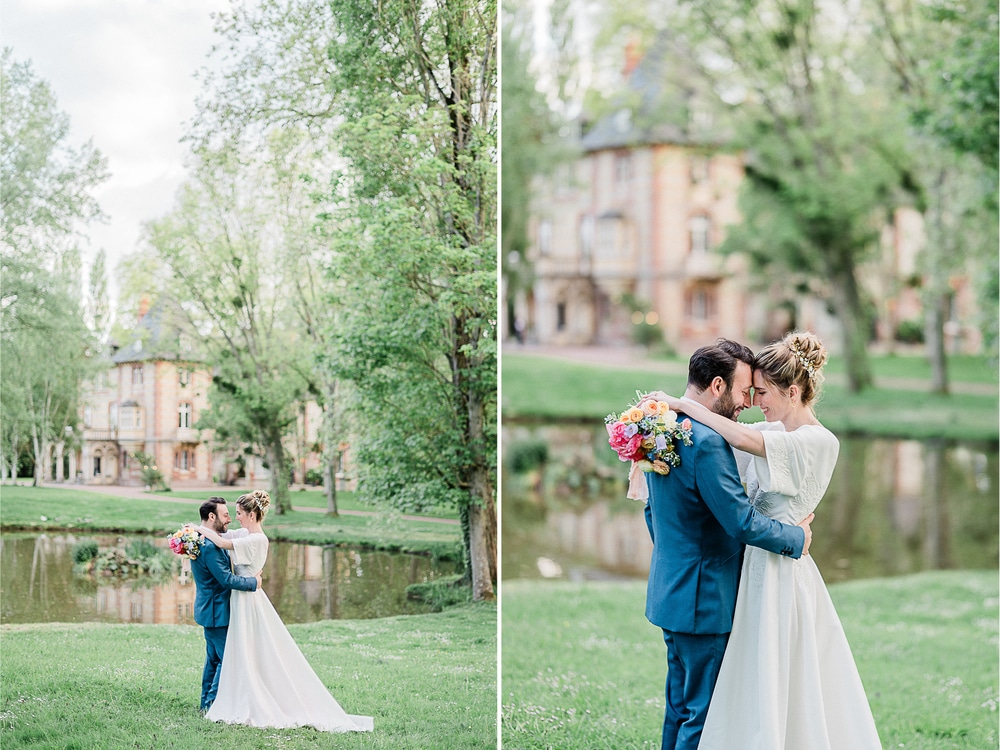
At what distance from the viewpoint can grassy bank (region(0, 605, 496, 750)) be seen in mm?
3365

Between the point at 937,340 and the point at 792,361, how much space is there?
12.7m

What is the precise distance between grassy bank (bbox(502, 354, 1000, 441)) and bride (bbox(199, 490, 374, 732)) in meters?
10.5

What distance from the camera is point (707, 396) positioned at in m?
2.79

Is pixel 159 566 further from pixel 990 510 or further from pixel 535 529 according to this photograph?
pixel 990 510

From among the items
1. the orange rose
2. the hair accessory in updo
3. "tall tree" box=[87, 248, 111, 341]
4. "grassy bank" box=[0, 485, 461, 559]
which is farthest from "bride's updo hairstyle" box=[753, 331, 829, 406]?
"tall tree" box=[87, 248, 111, 341]

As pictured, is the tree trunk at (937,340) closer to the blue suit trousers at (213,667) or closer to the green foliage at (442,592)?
the green foliage at (442,592)

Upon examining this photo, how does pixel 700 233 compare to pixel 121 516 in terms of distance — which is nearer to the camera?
pixel 121 516

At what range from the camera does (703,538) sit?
2.72m

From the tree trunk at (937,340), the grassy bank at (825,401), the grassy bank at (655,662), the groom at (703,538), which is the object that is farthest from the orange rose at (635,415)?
the tree trunk at (937,340)

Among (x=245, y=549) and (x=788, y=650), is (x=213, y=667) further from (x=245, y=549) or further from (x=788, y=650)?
(x=788, y=650)

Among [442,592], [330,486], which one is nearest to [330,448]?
[330,486]

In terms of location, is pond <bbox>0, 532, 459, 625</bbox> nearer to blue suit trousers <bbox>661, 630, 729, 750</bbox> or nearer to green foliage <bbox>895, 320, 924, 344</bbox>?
blue suit trousers <bbox>661, 630, 729, 750</bbox>

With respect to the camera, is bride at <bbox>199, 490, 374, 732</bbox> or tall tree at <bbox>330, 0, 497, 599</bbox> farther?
tall tree at <bbox>330, 0, 497, 599</bbox>

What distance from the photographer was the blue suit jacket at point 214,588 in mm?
3396
